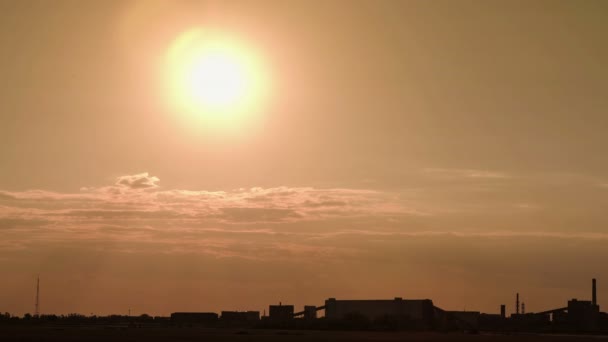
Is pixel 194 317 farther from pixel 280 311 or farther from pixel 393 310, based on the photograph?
pixel 393 310

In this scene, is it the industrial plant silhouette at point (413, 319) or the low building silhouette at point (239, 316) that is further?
the low building silhouette at point (239, 316)

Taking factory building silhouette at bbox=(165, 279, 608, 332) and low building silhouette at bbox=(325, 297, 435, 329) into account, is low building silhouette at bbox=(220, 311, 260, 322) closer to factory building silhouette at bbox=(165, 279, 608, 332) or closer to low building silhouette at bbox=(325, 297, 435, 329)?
factory building silhouette at bbox=(165, 279, 608, 332)

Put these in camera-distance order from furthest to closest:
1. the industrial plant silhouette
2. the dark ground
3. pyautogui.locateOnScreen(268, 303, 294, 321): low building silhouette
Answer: pyautogui.locateOnScreen(268, 303, 294, 321): low building silhouette → the industrial plant silhouette → the dark ground

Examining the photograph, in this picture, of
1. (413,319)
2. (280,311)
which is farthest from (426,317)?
(280,311)

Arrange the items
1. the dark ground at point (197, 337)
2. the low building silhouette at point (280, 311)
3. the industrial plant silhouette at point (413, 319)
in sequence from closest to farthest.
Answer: the dark ground at point (197, 337)
the industrial plant silhouette at point (413, 319)
the low building silhouette at point (280, 311)

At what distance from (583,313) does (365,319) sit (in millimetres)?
43005

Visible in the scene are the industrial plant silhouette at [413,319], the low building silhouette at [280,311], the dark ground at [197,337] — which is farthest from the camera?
the low building silhouette at [280,311]

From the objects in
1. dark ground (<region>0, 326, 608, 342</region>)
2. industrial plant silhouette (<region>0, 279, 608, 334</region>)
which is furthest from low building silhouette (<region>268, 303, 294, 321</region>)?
dark ground (<region>0, 326, 608, 342</region>)

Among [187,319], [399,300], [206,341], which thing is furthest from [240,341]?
[187,319]

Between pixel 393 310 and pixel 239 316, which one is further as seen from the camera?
pixel 239 316

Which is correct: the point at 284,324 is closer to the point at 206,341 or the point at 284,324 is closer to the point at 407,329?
the point at 407,329

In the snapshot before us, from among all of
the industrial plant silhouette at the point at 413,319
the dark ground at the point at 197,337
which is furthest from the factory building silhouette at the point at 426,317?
the dark ground at the point at 197,337

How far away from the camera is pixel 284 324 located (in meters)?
135

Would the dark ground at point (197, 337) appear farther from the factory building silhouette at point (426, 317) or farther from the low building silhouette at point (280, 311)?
the low building silhouette at point (280, 311)
